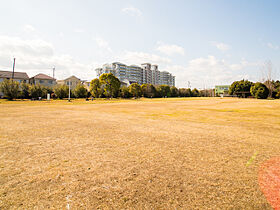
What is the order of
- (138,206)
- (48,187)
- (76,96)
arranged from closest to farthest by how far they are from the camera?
(138,206)
(48,187)
(76,96)

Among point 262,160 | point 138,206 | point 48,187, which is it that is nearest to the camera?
point 138,206

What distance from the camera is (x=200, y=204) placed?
2.77m

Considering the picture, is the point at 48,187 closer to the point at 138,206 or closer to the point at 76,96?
the point at 138,206

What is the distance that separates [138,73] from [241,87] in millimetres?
95378

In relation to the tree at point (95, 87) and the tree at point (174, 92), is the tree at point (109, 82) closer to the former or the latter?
the tree at point (95, 87)

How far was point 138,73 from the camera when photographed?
154 meters

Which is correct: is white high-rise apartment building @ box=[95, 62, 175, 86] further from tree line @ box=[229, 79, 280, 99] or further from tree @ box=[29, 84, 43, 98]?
tree line @ box=[229, 79, 280, 99]

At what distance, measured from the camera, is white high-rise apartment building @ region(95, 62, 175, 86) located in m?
141

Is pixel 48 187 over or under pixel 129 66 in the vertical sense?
under

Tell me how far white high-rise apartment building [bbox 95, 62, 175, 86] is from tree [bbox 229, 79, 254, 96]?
71.6 meters

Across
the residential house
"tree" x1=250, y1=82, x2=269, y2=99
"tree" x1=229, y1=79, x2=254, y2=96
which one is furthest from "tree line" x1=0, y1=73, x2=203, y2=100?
"tree" x1=250, y1=82, x2=269, y2=99

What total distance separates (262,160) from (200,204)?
3.24 m

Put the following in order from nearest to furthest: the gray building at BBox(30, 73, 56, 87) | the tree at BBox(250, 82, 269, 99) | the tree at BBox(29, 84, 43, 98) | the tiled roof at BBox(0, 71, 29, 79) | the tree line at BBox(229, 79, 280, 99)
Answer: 1. the tree at BBox(29, 84, 43, 98)
2. the tree at BBox(250, 82, 269, 99)
3. the tree line at BBox(229, 79, 280, 99)
4. the tiled roof at BBox(0, 71, 29, 79)
5. the gray building at BBox(30, 73, 56, 87)

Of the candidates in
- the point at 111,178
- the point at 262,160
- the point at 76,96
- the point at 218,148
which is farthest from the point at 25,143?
the point at 76,96
